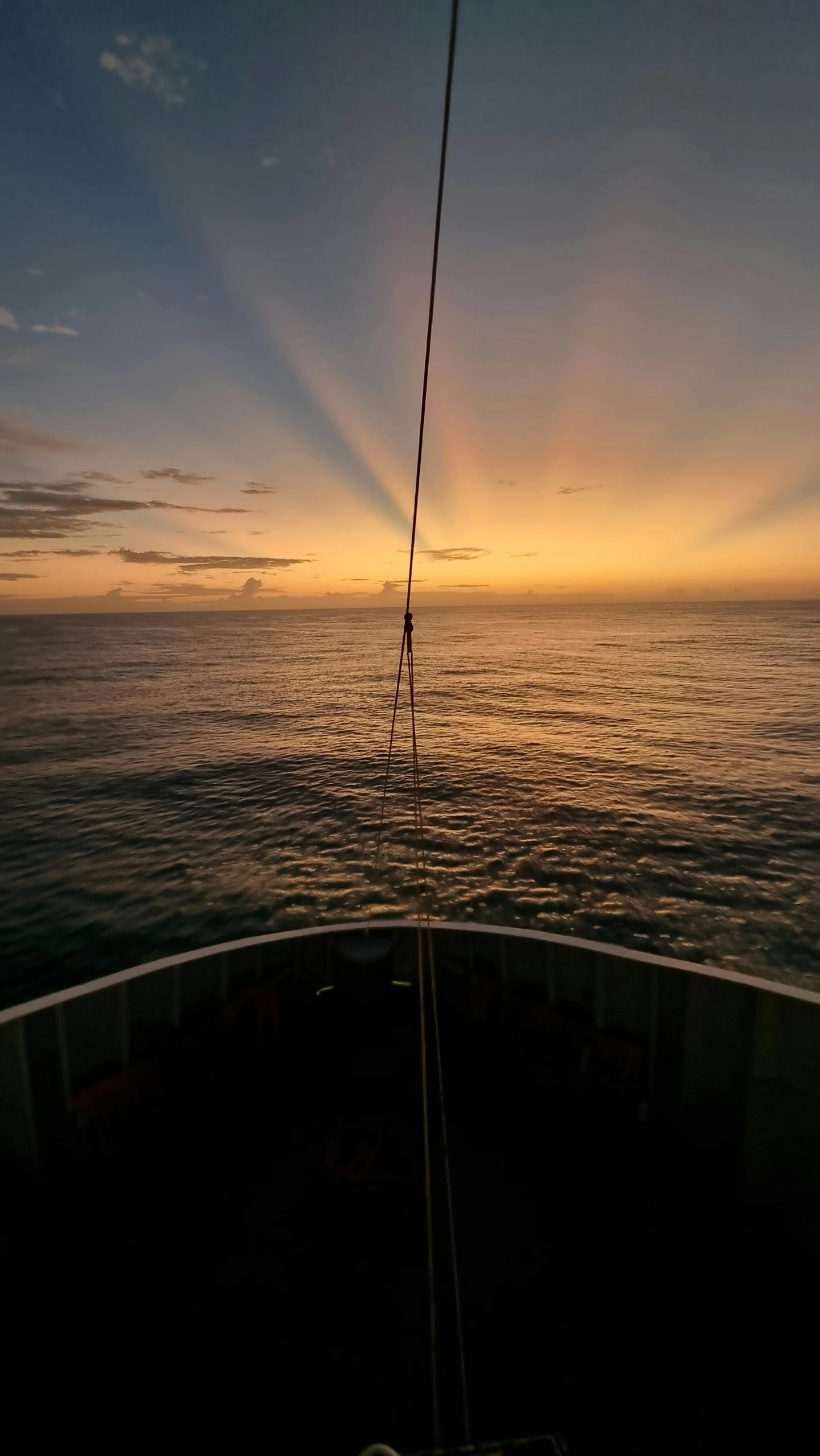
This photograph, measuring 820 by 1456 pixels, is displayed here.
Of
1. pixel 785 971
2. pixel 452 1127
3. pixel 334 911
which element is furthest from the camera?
pixel 334 911

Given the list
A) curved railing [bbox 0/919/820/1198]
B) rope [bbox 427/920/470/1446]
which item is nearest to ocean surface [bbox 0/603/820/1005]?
curved railing [bbox 0/919/820/1198]

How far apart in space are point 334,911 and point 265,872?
5175 millimetres

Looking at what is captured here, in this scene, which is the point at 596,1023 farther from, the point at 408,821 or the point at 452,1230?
the point at 408,821

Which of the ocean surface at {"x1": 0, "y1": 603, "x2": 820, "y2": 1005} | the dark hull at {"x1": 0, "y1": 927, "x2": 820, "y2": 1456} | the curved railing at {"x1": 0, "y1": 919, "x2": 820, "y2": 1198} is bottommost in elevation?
the ocean surface at {"x1": 0, "y1": 603, "x2": 820, "y2": 1005}

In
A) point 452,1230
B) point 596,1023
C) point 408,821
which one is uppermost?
point 596,1023

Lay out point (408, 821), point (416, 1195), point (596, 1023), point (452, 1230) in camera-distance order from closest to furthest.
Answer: point (452, 1230), point (416, 1195), point (596, 1023), point (408, 821)

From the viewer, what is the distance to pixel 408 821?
108 ft

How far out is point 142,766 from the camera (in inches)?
1758

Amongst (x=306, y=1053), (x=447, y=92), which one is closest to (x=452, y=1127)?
(x=306, y=1053)

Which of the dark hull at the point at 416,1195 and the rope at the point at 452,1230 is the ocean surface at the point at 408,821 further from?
the rope at the point at 452,1230

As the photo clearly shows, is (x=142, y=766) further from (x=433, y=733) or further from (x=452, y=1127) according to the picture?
(x=452, y=1127)

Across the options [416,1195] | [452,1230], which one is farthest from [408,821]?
[452,1230]

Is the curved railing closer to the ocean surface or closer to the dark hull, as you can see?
the dark hull

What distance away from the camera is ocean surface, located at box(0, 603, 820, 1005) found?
22.2 m
